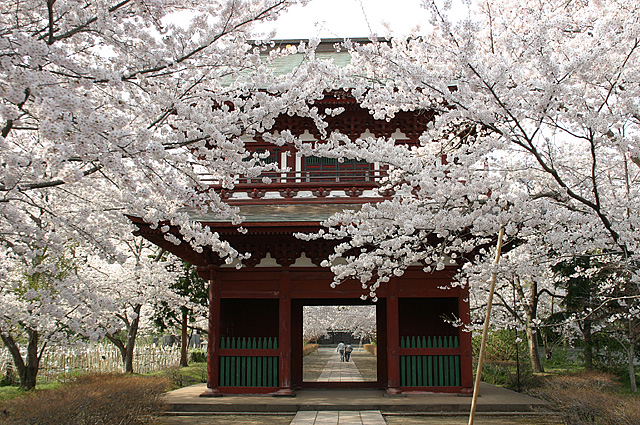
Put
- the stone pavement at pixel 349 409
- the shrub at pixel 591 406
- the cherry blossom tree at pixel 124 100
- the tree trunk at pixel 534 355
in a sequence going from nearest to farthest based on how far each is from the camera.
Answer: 1. the cherry blossom tree at pixel 124 100
2. the shrub at pixel 591 406
3. the stone pavement at pixel 349 409
4. the tree trunk at pixel 534 355

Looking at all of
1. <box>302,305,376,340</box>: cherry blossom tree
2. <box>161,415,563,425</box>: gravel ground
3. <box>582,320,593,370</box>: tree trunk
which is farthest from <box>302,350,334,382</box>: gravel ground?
<box>582,320,593,370</box>: tree trunk

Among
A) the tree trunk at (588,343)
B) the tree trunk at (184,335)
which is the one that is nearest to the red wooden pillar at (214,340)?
the tree trunk at (184,335)

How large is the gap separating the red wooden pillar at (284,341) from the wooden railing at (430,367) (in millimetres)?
2410

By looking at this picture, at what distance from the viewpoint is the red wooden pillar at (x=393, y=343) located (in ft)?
34.8

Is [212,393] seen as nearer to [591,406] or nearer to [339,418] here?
[339,418]

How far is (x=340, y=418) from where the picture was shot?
8.91 m

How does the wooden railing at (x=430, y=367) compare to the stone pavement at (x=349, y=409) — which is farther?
the wooden railing at (x=430, y=367)

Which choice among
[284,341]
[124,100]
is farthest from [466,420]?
[124,100]

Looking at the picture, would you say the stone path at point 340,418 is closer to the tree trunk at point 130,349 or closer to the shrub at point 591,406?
the shrub at point 591,406

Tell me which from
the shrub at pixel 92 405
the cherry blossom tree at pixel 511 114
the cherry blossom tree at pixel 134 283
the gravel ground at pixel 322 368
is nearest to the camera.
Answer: the cherry blossom tree at pixel 511 114

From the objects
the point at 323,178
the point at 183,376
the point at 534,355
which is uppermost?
the point at 323,178

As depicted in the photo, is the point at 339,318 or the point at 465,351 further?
the point at 339,318

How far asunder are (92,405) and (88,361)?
1200 cm

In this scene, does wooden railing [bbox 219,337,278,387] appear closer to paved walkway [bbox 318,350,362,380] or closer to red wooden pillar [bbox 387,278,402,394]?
red wooden pillar [bbox 387,278,402,394]
